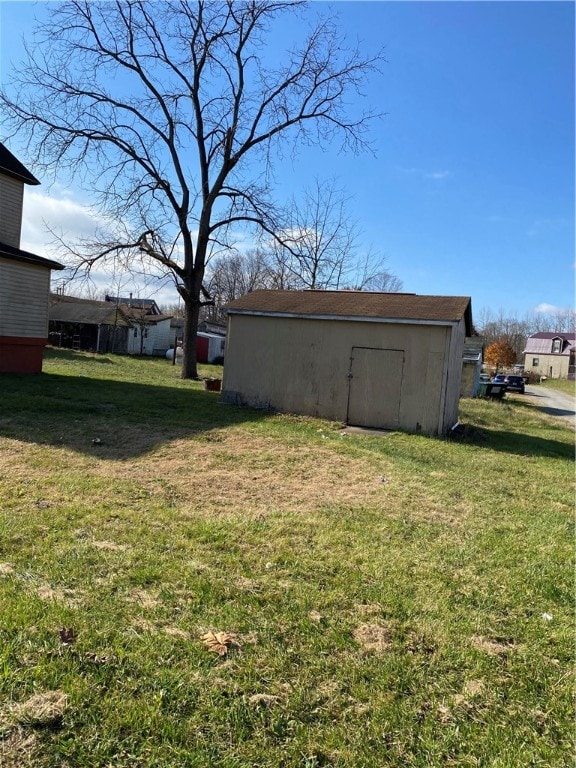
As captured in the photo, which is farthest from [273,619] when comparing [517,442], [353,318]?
[517,442]

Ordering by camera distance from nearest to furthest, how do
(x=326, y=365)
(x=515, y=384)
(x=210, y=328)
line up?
(x=326, y=365)
(x=515, y=384)
(x=210, y=328)

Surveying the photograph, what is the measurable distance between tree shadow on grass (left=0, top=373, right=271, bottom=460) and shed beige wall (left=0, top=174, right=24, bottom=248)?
5.03m

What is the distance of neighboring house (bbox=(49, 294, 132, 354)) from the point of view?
37844 mm

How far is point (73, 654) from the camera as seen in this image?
257 centimetres

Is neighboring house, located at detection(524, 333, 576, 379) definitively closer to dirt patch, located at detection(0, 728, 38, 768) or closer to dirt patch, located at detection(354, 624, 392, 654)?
dirt patch, located at detection(354, 624, 392, 654)

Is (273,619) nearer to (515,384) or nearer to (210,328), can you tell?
(210,328)

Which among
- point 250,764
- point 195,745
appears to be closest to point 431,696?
point 250,764

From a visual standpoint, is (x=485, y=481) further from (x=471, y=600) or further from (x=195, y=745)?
(x=195, y=745)

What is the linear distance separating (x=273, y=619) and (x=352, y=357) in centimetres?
955

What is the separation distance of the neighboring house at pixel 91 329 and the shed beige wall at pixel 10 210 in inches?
804

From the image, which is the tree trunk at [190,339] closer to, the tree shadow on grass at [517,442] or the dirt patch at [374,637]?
the tree shadow on grass at [517,442]

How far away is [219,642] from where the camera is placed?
279cm

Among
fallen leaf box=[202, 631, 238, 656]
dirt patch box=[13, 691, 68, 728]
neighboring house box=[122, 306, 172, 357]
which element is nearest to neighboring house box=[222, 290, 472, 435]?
fallen leaf box=[202, 631, 238, 656]

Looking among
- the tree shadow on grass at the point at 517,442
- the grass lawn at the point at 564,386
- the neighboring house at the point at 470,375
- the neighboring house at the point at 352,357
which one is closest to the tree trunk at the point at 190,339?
the neighboring house at the point at 352,357
